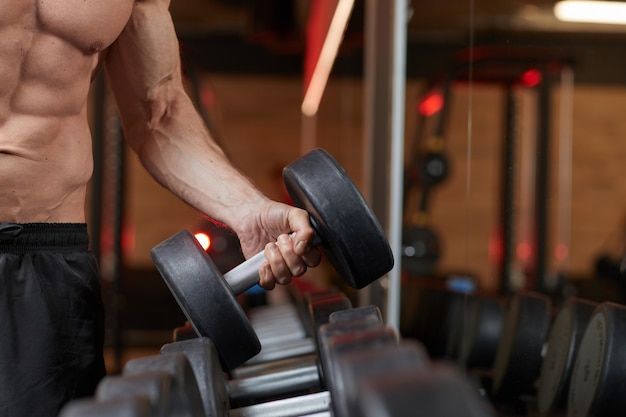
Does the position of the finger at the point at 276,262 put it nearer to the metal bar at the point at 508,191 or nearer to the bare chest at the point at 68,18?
the bare chest at the point at 68,18

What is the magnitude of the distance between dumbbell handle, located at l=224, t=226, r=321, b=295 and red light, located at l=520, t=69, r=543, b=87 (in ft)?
6.47

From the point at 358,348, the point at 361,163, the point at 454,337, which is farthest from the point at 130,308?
the point at 358,348

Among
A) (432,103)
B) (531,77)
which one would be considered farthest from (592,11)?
(432,103)

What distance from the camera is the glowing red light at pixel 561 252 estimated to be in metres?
4.44

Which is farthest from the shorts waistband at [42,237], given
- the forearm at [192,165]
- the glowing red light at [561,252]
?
the glowing red light at [561,252]

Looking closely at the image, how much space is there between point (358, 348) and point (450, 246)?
410cm

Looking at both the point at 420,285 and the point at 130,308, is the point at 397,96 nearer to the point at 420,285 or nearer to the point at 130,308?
the point at 420,285

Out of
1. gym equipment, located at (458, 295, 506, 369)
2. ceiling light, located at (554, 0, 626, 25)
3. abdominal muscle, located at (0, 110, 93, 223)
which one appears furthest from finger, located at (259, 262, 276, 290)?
gym equipment, located at (458, 295, 506, 369)

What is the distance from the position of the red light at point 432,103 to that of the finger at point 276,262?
2812 mm

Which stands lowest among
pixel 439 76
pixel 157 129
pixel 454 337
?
pixel 454 337

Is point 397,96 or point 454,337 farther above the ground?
point 397,96

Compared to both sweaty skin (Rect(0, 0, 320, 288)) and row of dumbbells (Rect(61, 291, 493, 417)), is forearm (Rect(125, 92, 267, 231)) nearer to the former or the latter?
sweaty skin (Rect(0, 0, 320, 288))

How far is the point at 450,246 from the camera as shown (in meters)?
4.93

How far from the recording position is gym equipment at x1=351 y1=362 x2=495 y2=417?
2.16 feet
